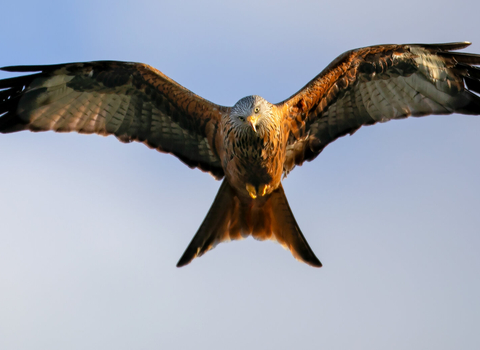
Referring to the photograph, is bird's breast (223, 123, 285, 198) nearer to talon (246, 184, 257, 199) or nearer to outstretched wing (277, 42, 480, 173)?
talon (246, 184, 257, 199)

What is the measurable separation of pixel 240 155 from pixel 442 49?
3.08m

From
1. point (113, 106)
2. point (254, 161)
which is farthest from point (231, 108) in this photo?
point (113, 106)

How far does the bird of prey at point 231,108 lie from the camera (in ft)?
24.6

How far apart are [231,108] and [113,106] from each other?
1783 mm

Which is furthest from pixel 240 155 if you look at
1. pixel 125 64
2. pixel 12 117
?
pixel 12 117

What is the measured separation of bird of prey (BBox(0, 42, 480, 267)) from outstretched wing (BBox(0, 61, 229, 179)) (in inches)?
0.5

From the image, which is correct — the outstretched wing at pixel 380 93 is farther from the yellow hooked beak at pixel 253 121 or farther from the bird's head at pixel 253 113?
the yellow hooked beak at pixel 253 121

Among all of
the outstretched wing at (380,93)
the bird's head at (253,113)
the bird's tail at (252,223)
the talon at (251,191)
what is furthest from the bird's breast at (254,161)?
the outstretched wing at (380,93)

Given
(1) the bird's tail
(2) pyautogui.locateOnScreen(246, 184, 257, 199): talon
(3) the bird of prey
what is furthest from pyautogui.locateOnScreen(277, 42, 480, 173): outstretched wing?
(2) pyautogui.locateOnScreen(246, 184, 257, 199): talon

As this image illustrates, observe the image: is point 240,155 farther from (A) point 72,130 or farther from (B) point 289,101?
(A) point 72,130

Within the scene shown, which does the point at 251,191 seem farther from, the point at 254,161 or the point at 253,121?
the point at 253,121

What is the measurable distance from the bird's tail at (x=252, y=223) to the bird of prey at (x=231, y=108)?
1cm

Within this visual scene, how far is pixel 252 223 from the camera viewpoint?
25.1 feet

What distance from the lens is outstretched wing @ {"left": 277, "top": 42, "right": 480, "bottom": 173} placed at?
7.63m
